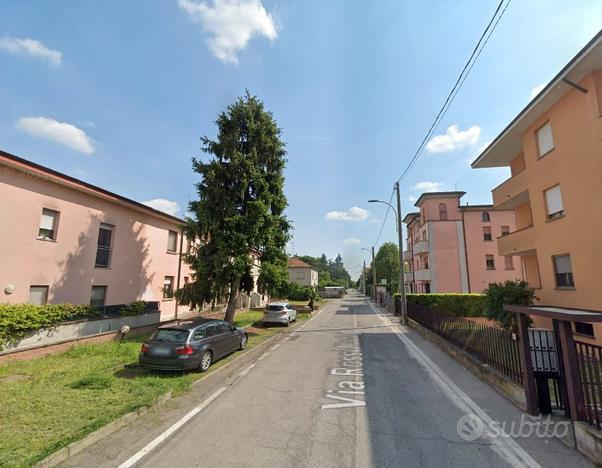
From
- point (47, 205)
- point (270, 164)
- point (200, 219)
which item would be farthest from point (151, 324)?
point (270, 164)

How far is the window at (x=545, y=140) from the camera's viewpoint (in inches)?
524

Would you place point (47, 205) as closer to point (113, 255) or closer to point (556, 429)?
point (113, 255)

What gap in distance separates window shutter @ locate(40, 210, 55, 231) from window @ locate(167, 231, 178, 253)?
7373 mm

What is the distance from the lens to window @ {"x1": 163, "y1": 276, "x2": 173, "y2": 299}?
63.8ft

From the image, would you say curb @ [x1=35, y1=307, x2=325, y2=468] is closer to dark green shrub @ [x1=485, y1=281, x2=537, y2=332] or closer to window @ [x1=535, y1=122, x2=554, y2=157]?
dark green shrub @ [x1=485, y1=281, x2=537, y2=332]

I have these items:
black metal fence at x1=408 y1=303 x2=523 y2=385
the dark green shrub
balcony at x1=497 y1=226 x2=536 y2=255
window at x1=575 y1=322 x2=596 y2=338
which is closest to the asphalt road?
black metal fence at x1=408 y1=303 x2=523 y2=385

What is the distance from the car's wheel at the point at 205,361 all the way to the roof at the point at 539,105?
15.2m

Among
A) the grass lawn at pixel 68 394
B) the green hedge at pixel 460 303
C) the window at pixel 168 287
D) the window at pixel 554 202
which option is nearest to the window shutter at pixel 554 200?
the window at pixel 554 202

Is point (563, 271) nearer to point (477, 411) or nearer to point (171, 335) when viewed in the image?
point (477, 411)

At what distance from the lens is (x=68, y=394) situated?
21.9ft

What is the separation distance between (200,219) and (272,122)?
6.80 m

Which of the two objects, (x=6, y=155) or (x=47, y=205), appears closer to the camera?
(x=6, y=155)

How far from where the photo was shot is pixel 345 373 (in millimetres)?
8703

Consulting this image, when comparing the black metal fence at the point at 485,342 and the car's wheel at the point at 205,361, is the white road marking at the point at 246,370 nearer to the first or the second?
the car's wheel at the point at 205,361
